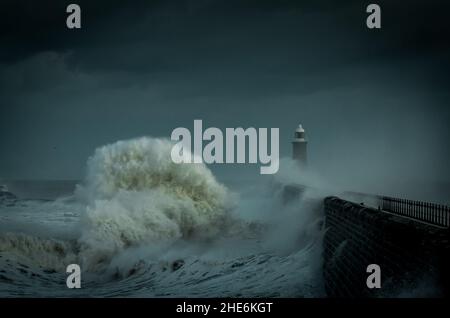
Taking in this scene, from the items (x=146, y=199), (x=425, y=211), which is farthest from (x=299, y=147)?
(x=425, y=211)

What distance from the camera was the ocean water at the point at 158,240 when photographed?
45.5 ft

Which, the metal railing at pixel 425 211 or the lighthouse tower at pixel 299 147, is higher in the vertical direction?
→ the lighthouse tower at pixel 299 147

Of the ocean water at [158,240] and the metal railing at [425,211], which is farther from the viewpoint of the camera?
the ocean water at [158,240]

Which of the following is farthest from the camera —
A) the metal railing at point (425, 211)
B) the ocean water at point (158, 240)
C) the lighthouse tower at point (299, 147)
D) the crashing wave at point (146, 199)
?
the lighthouse tower at point (299, 147)

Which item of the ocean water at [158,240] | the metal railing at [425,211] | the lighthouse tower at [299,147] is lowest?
the ocean water at [158,240]

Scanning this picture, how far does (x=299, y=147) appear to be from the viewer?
111 feet

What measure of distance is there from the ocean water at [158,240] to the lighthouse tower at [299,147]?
8.96m

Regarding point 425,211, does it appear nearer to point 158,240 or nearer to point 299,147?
point 158,240

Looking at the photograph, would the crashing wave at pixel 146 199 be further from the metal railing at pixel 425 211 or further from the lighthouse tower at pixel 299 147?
the lighthouse tower at pixel 299 147

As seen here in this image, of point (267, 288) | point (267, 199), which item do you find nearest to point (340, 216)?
point (267, 288)

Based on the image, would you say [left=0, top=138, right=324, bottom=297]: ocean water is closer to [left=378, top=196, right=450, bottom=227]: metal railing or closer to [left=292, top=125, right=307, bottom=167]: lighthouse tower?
[left=378, top=196, right=450, bottom=227]: metal railing

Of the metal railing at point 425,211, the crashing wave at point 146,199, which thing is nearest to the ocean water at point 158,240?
the crashing wave at point 146,199

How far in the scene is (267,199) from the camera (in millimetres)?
33656

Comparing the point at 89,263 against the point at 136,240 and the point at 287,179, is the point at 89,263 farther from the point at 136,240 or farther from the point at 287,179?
the point at 287,179
